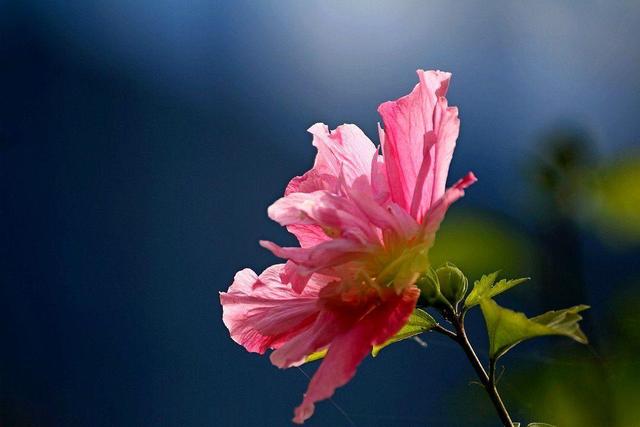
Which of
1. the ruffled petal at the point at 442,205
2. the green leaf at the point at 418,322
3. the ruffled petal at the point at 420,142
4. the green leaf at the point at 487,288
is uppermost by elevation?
the ruffled petal at the point at 420,142

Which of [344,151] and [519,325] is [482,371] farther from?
[344,151]

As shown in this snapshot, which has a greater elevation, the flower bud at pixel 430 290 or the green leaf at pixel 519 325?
the flower bud at pixel 430 290

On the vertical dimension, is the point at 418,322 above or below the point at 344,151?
below

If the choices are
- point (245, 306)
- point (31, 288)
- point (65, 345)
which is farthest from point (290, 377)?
point (245, 306)

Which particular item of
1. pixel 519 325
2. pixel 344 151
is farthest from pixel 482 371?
pixel 344 151

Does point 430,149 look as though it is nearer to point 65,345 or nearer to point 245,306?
point 245,306
